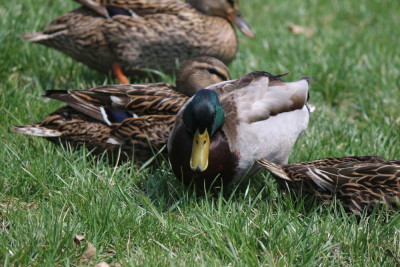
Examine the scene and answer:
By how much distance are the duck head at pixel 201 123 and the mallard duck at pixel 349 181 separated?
387 mm

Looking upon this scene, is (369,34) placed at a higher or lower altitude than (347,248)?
lower

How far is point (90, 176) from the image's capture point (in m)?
3.92

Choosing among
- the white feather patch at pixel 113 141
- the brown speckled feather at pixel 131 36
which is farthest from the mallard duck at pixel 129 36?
the white feather patch at pixel 113 141

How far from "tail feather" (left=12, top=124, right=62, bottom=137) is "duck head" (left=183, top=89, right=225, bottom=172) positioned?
3.77ft

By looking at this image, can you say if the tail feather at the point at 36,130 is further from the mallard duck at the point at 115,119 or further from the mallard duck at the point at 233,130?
the mallard duck at the point at 233,130

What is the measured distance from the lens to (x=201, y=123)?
3709 millimetres

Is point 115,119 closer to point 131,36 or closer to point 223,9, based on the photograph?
point 131,36

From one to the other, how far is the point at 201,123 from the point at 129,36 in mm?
2404

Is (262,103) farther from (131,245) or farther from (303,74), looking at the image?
(303,74)

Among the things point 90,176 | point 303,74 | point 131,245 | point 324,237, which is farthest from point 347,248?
point 303,74

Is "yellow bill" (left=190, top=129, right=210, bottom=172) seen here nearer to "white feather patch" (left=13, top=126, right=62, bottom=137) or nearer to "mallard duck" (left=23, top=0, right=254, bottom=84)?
"white feather patch" (left=13, top=126, right=62, bottom=137)

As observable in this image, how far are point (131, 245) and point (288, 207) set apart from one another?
3.20 feet

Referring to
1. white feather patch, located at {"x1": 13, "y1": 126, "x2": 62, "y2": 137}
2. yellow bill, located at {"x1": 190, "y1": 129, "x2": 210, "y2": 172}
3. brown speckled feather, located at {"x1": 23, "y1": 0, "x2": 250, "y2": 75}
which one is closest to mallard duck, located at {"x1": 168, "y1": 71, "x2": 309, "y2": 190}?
yellow bill, located at {"x1": 190, "y1": 129, "x2": 210, "y2": 172}

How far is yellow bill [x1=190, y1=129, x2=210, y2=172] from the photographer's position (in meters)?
3.68
